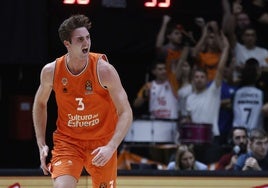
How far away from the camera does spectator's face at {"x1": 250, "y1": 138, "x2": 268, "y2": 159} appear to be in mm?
9531

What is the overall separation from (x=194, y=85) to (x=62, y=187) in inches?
165

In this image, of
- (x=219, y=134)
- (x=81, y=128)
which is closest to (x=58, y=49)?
(x=219, y=134)

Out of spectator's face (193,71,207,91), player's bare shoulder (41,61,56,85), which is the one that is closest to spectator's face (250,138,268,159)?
spectator's face (193,71,207,91)

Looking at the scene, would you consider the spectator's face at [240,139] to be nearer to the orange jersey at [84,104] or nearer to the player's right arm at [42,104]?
the orange jersey at [84,104]

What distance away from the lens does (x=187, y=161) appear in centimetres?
962

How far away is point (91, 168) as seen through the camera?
7402 mm

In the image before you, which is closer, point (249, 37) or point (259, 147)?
point (259, 147)

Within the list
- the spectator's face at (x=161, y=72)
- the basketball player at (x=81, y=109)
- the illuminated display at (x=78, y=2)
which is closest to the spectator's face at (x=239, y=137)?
the spectator's face at (x=161, y=72)

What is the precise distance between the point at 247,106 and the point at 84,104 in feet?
13.2

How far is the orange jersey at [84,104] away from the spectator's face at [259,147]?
2564mm

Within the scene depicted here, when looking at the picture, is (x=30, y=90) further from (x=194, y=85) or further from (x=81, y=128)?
(x=81, y=128)

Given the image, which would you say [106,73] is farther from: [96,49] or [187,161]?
[96,49]

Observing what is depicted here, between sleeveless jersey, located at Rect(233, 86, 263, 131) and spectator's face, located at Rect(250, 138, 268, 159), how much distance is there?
1.36 m

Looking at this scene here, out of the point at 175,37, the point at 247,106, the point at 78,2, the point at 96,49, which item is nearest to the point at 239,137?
the point at 247,106
